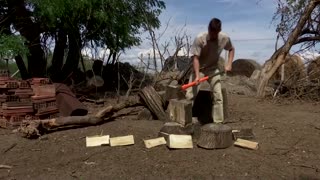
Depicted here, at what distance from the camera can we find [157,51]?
1122 centimetres

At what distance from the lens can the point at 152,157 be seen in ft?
20.3

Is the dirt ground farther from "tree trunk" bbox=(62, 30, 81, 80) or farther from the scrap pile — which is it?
"tree trunk" bbox=(62, 30, 81, 80)

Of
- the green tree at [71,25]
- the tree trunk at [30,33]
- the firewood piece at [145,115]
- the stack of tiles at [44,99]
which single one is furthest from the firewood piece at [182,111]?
the tree trunk at [30,33]

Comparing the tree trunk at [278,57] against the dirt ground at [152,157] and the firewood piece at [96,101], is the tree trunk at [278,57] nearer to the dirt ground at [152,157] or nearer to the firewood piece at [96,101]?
the dirt ground at [152,157]

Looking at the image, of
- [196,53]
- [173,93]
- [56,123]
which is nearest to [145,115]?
[173,93]

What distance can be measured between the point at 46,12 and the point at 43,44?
2842mm

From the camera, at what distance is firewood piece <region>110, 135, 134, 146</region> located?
6637mm

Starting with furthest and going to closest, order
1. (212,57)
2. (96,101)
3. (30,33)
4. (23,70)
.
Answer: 1. (23,70)
2. (30,33)
3. (96,101)
4. (212,57)

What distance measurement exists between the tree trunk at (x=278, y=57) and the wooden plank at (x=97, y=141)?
565cm

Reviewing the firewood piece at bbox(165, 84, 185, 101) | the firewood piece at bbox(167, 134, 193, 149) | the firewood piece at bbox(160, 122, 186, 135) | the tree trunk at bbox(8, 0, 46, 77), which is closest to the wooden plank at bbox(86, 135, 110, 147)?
the firewood piece at bbox(160, 122, 186, 135)

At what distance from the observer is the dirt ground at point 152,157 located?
5734 millimetres

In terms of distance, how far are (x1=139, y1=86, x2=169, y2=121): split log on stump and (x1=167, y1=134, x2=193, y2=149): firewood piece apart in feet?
5.36

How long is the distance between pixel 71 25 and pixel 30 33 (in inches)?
46.8

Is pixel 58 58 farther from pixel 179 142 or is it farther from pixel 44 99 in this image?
pixel 179 142
